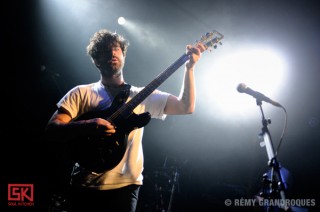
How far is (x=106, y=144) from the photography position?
2262 millimetres

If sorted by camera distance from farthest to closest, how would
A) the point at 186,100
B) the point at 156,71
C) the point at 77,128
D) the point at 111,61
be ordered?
the point at 156,71
the point at 111,61
the point at 186,100
the point at 77,128

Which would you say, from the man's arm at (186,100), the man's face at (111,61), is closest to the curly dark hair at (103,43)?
the man's face at (111,61)

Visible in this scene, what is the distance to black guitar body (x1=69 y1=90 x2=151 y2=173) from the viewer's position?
7.23 feet

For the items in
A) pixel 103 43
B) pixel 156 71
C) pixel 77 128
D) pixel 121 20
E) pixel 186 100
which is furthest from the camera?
pixel 156 71

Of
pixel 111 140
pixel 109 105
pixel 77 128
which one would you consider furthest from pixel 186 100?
pixel 77 128

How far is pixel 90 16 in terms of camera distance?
665 cm

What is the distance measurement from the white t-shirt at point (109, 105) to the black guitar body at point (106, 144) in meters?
0.08

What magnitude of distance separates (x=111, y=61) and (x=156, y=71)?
4.97 m

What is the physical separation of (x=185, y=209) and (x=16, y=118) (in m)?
5.87

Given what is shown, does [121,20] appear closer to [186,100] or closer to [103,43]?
[103,43]

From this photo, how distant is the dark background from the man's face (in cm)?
404

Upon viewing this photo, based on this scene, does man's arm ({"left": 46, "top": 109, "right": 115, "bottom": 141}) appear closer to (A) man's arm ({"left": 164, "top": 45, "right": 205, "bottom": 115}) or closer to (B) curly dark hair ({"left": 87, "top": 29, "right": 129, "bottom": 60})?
(A) man's arm ({"left": 164, "top": 45, "right": 205, "bottom": 115})

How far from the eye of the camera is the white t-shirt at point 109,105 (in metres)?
2.16

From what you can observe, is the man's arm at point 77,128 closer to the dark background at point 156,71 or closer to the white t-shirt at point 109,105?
the white t-shirt at point 109,105
